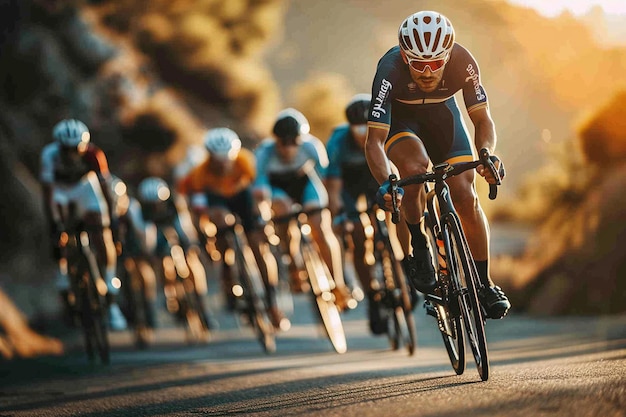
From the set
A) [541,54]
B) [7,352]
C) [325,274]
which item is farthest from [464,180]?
[541,54]

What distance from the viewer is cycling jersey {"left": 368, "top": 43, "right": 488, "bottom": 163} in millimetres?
7180

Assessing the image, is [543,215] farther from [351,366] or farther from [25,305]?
[351,366]

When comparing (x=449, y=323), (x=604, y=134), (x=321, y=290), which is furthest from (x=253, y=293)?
(x=604, y=134)

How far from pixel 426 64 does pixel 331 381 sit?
2245mm

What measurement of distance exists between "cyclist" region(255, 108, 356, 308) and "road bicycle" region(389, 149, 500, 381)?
4.25 m

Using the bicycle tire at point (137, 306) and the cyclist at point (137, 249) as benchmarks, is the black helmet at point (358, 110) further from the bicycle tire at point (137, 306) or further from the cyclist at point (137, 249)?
the cyclist at point (137, 249)

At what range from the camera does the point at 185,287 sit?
Answer: 49.6ft

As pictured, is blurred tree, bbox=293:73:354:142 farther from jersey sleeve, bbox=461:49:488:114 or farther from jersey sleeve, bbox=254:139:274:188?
jersey sleeve, bbox=461:49:488:114

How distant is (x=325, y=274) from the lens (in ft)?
38.3

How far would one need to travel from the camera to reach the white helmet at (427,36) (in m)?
6.88

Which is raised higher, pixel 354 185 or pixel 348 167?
pixel 348 167

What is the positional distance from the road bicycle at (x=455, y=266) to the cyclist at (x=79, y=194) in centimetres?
515

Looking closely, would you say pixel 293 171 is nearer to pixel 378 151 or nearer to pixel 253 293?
pixel 253 293

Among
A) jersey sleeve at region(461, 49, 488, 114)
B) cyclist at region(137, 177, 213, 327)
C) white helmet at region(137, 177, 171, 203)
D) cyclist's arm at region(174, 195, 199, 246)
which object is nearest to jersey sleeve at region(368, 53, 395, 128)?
jersey sleeve at region(461, 49, 488, 114)
